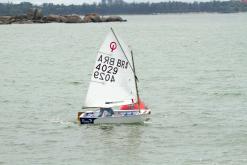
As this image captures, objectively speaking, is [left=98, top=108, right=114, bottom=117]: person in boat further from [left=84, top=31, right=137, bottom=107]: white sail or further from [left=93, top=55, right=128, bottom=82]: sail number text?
[left=93, top=55, right=128, bottom=82]: sail number text

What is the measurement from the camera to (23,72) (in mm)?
74688

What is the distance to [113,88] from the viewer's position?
40906mm

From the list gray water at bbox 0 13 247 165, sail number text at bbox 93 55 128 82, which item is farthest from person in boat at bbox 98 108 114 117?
sail number text at bbox 93 55 128 82

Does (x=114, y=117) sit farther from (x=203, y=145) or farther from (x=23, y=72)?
(x=23, y=72)

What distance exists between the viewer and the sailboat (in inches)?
1582

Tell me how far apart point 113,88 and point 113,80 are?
1.41ft

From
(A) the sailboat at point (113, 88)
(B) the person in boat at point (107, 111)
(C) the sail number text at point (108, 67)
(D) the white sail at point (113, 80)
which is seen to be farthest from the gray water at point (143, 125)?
(C) the sail number text at point (108, 67)

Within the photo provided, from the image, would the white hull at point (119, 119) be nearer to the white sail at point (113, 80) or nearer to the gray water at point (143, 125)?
the gray water at point (143, 125)

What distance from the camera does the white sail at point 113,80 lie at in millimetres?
40344

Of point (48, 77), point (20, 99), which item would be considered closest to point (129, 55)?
point (20, 99)

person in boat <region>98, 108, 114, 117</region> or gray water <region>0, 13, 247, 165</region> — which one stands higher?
person in boat <region>98, 108, 114, 117</region>

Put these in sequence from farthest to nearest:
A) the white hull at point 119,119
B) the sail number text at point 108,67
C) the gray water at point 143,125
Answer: the sail number text at point 108,67 < the white hull at point 119,119 < the gray water at point 143,125

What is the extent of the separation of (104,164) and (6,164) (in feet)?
13.2

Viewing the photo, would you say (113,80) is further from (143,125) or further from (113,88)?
(143,125)
